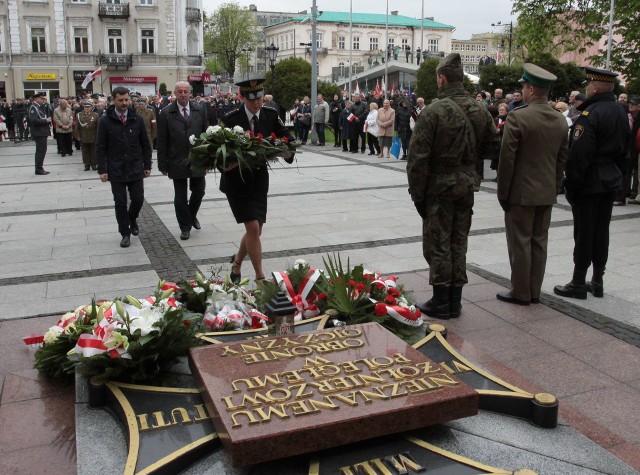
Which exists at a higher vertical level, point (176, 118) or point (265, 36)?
point (265, 36)

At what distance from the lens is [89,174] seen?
15867mm

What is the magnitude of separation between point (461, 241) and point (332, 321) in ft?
4.91

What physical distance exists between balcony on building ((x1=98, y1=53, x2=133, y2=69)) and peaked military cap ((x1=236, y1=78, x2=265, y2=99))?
54233 mm

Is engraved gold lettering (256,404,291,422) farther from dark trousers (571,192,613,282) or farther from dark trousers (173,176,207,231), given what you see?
dark trousers (173,176,207,231)

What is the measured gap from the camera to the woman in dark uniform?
18.9 feet

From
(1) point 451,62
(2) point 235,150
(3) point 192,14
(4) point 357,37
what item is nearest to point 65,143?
(2) point 235,150

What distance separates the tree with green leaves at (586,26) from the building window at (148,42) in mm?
39545

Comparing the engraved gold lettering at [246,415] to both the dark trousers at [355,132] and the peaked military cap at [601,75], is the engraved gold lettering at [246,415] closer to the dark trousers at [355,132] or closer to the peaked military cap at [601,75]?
the peaked military cap at [601,75]

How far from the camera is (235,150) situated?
5.45 m

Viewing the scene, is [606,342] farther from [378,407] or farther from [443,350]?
[378,407]

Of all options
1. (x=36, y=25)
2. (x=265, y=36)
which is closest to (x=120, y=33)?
(x=36, y=25)

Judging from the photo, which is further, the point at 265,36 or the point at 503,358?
the point at 265,36

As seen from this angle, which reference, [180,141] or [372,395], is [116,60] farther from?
[372,395]

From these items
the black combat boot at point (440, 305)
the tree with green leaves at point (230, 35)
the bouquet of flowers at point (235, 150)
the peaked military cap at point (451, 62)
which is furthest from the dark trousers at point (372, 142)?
the tree with green leaves at point (230, 35)
